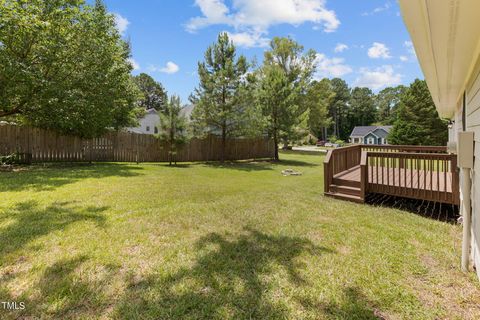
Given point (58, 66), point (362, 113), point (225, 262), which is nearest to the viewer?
point (225, 262)

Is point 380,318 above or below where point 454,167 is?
below

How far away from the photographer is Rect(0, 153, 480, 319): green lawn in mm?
2057

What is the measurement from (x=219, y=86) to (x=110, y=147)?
21.5 ft

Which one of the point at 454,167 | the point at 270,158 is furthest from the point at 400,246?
the point at 270,158

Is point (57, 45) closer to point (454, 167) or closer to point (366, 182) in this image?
point (366, 182)

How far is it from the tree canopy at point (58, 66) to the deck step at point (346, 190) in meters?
9.60

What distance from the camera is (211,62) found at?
13.9m

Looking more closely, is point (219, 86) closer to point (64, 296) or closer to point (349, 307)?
point (64, 296)

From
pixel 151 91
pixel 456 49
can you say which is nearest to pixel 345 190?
pixel 456 49

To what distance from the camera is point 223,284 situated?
2355 millimetres

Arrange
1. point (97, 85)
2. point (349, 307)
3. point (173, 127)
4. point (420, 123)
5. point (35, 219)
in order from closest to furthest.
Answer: point (349, 307) < point (35, 219) < point (97, 85) < point (173, 127) < point (420, 123)

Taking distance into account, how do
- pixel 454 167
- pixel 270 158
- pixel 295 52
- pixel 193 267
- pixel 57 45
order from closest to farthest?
pixel 193 267 → pixel 454 167 → pixel 57 45 → pixel 270 158 → pixel 295 52

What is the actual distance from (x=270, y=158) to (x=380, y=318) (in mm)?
16042

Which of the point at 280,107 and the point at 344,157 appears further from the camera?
the point at 280,107
